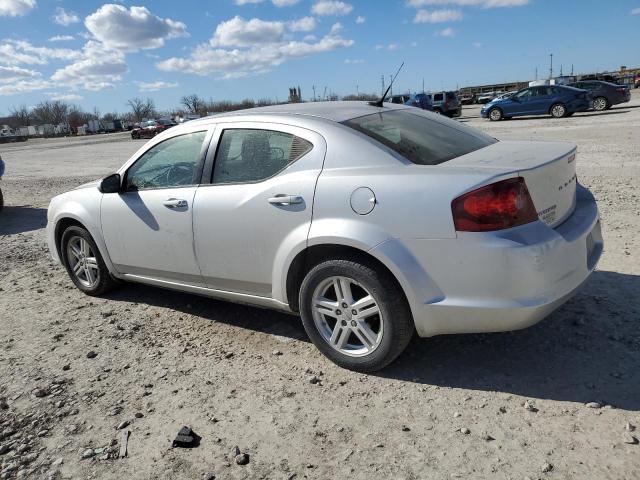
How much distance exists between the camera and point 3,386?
3590 millimetres

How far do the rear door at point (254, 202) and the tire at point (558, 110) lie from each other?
2349 centimetres

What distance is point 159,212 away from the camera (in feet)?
13.5

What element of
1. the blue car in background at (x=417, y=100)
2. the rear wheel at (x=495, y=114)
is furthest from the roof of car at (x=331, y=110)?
the blue car in background at (x=417, y=100)

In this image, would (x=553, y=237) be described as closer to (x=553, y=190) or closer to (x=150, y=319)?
(x=553, y=190)

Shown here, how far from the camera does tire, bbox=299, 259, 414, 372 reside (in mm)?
3082

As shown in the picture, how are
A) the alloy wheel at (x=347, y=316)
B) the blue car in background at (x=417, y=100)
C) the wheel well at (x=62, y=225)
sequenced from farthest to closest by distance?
the blue car in background at (x=417, y=100) → the wheel well at (x=62, y=225) → the alloy wheel at (x=347, y=316)

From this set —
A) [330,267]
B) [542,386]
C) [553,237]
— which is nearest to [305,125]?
[330,267]

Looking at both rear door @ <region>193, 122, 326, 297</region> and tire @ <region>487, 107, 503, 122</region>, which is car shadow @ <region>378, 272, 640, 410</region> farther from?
tire @ <region>487, 107, 503, 122</region>

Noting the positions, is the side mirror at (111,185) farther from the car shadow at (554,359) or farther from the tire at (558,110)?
the tire at (558,110)

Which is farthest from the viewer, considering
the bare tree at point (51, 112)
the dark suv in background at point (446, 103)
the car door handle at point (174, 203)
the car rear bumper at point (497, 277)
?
the bare tree at point (51, 112)

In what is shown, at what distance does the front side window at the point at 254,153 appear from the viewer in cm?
351

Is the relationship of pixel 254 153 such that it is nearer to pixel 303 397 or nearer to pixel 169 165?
pixel 169 165

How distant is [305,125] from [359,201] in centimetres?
76

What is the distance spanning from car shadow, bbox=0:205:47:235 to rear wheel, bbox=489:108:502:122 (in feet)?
70.4
